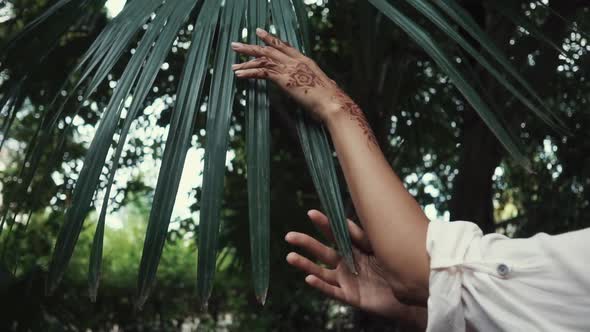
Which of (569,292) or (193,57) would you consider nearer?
(569,292)

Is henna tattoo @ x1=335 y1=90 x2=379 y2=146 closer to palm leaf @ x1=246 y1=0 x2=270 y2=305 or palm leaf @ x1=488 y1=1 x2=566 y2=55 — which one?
palm leaf @ x1=246 y1=0 x2=270 y2=305

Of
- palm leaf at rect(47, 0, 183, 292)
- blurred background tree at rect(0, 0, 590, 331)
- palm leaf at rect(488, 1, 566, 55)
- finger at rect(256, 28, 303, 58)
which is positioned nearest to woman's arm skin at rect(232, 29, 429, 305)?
finger at rect(256, 28, 303, 58)

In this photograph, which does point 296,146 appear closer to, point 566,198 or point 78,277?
point 566,198

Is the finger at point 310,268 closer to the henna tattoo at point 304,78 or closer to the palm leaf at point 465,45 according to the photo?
the henna tattoo at point 304,78

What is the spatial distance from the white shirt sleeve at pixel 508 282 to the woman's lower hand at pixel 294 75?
0.24 m

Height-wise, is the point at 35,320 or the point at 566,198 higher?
the point at 566,198

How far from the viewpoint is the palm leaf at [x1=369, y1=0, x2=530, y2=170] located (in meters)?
0.82

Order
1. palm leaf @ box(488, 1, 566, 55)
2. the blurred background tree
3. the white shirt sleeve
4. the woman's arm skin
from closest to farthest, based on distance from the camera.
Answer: the white shirt sleeve → the woman's arm skin → palm leaf @ box(488, 1, 566, 55) → the blurred background tree

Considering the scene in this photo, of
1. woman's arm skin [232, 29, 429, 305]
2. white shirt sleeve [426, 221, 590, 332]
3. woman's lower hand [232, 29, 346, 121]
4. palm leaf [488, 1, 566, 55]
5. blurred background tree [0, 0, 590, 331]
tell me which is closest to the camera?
white shirt sleeve [426, 221, 590, 332]

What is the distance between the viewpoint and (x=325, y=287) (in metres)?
0.84

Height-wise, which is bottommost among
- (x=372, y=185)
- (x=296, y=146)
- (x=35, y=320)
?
(x=35, y=320)

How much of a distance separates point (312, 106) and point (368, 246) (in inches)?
7.9

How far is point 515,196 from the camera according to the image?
327cm

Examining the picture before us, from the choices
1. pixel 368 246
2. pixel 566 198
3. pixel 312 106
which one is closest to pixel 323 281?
pixel 368 246
